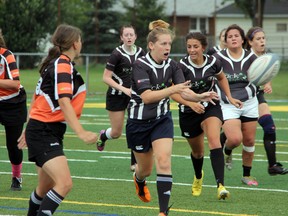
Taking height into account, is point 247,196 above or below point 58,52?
below

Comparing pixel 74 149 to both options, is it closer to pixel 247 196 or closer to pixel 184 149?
pixel 184 149

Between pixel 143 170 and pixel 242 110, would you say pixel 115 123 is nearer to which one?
pixel 242 110

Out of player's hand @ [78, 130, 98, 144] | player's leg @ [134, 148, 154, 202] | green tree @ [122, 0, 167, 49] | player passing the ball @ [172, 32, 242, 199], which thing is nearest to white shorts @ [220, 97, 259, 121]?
player passing the ball @ [172, 32, 242, 199]

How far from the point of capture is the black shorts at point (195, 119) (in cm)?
953

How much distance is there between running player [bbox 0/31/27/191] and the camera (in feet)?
31.9

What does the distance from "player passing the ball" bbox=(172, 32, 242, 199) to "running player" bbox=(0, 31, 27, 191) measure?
191 cm

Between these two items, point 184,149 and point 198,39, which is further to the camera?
point 184,149

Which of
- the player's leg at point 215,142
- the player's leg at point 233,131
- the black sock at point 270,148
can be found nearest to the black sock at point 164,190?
the player's leg at point 215,142

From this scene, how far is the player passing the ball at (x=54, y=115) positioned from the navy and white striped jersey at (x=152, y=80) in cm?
119

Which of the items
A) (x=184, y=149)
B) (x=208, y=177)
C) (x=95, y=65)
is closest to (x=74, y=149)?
(x=184, y=149)

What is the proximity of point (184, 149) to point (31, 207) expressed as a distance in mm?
7059

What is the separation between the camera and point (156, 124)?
27.2 feet

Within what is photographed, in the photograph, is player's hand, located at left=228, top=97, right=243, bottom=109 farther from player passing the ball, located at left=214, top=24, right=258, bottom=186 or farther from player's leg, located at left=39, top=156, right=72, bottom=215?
player's leg, located at left=39, top=156, right=72, bottom=215

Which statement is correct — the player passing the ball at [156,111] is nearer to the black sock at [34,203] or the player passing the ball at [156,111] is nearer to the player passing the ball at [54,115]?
the player passing the ball at [54,115]
